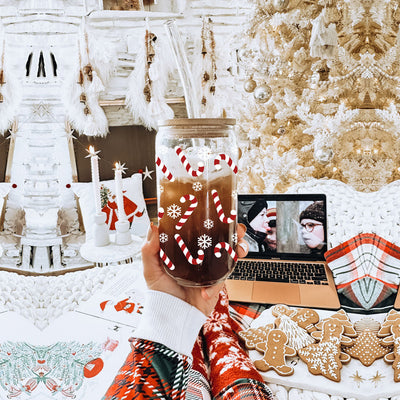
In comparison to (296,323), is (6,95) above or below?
above

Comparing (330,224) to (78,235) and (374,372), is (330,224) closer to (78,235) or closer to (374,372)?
(374,372)

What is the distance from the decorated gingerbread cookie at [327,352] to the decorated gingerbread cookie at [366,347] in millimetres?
26

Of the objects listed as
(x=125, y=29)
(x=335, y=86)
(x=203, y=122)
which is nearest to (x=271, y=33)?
(x=335, y=86)

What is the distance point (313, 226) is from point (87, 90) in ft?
5.07

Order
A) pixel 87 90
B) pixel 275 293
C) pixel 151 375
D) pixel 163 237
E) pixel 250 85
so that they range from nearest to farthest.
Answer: pixel 151 375
pixel 163 237
pixel 275 293
pixel 250 85
pixel 87 90

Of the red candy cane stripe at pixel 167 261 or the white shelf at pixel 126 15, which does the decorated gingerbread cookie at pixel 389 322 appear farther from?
the white shelf at pixel 126 15

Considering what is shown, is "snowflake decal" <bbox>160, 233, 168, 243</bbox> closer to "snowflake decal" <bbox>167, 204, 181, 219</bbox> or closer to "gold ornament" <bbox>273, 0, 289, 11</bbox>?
"snowflake decal" <bbox>167, 204, 181, 219</bbox>

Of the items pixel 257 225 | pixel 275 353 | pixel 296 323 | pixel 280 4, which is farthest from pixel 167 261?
pixel 280 4

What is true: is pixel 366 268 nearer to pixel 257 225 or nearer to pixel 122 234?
pixel 257 225

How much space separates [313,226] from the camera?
1582 mm

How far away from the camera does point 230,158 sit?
2.17 ft

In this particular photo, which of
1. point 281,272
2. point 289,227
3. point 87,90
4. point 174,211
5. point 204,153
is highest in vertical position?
point 87,90

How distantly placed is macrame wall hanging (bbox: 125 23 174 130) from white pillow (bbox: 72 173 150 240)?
1.34ft

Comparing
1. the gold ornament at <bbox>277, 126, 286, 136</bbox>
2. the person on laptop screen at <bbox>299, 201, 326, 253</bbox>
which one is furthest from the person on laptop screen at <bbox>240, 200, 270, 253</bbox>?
the gold ornament at <bbox>277, 126, 286, 136</bbox>
